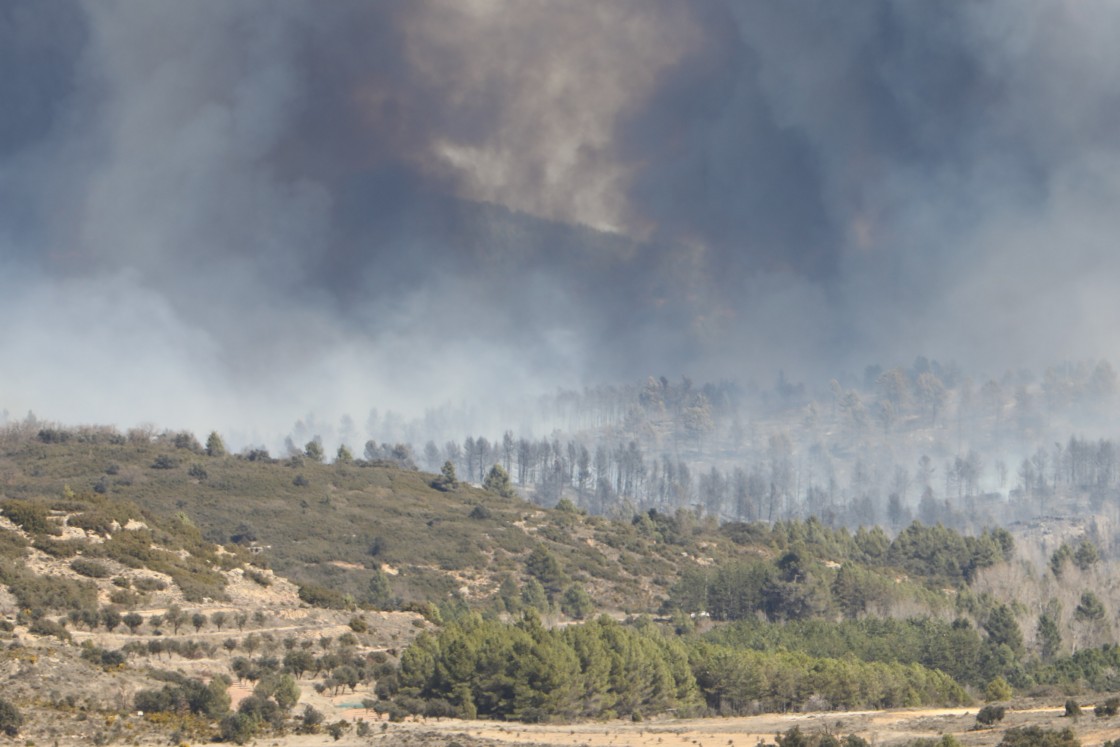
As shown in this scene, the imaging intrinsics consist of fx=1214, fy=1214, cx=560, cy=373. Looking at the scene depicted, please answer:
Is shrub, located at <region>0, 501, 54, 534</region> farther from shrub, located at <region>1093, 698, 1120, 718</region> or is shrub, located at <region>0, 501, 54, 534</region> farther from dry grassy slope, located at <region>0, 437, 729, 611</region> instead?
shrub, located at <region>1093, 698, 1120, 718</region>

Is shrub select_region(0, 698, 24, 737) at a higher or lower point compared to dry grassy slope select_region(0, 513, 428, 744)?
lower

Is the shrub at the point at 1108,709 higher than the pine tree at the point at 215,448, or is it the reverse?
the pine tree at the point at 215,448

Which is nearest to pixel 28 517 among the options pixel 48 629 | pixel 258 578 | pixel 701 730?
pixel 258 578

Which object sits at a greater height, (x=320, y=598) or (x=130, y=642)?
(x=320, y=598)

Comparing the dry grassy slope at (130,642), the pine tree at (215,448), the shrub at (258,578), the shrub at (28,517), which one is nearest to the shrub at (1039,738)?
the dry grassy slope at (130,642)

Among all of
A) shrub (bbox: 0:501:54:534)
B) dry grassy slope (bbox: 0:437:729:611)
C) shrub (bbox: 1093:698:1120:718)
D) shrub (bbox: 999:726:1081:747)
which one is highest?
dry grassy slope (bbox: 0:437:729:611)

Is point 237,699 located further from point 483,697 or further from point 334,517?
point 334,517

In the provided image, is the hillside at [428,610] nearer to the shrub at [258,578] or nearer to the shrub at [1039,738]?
the shrub at [258,578]

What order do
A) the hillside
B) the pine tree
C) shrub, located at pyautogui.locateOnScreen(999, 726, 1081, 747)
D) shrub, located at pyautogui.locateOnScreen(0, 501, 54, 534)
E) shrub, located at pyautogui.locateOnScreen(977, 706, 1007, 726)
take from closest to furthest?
shrub, located at pyautogui.locateOnScreen(999, 726, 1081, 747)
shrub, located at pyautogui.locateOnScreen(977, 706, 1007, 726)
the hillside
shrub, located at pyautogui.locateOnScreen(0, 501, 54, 534)
the pine tree

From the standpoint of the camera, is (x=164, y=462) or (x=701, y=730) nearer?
(x=701, y=730)

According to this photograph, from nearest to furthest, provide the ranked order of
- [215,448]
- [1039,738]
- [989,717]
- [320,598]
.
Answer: [1039,738] < [989,717] < [320,598] < [215,448]

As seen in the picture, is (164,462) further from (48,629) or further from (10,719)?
(10,719)

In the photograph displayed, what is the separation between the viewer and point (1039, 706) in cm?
6962

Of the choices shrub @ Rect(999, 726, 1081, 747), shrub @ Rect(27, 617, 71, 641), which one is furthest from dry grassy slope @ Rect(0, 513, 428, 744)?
shrub @ Rect(999, 726, 1081, 747)
